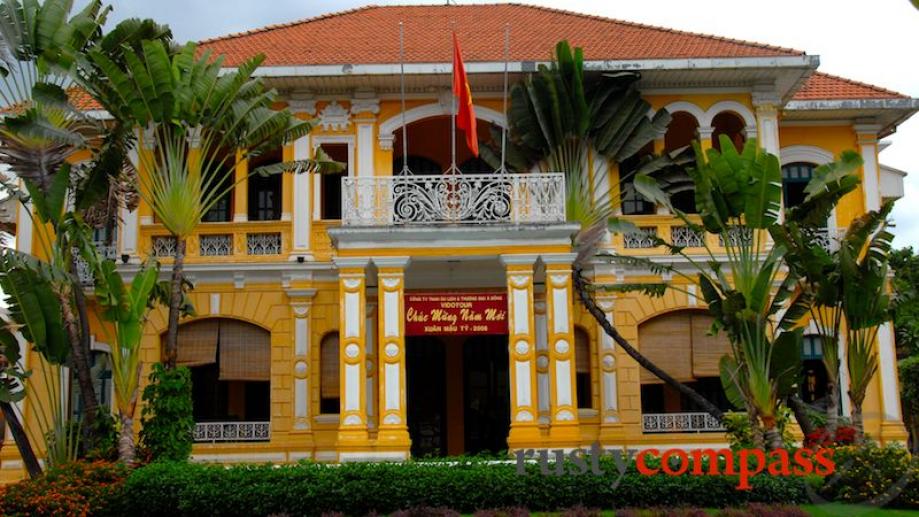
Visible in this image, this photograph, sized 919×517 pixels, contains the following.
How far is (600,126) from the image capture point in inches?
736

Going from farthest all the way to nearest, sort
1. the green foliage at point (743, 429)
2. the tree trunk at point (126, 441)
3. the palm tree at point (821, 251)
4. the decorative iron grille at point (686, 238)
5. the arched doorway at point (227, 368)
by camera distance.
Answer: the decorative iron grille at point (686, 238) < the arched doorway at point (227, 368) < the green foliage at point (743, 429) < the palm tree at point (821, 251) < the tree trunk at point (126, 441)

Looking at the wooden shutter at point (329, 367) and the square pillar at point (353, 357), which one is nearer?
the square pillar at point (353, 357)

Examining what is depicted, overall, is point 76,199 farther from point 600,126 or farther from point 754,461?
point 754,461

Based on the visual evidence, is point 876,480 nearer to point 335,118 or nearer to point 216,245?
point 335,118

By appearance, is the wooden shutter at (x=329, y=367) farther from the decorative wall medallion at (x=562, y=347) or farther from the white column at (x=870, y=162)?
the white column at (x=870, y=162)

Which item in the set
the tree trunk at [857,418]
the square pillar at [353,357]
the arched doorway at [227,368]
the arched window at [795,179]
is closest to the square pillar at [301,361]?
the arched doorway at [227,368]

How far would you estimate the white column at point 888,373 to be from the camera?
19156 mm

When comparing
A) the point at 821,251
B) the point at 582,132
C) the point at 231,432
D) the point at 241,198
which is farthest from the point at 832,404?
the point at 241,198

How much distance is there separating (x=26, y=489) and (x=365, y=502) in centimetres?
471

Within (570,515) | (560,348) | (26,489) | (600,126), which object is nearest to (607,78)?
(600,126)

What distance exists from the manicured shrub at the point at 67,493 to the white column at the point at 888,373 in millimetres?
13796

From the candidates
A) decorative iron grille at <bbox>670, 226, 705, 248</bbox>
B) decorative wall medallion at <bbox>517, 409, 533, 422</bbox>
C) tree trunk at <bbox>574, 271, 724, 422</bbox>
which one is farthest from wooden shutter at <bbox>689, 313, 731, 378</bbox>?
decorative wall medallion at <bbox>517, 409, 533, 422</bbox>

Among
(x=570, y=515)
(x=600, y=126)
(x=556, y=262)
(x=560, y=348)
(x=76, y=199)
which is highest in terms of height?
(x=600, y=126)

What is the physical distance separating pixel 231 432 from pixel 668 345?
8286 millimetres
